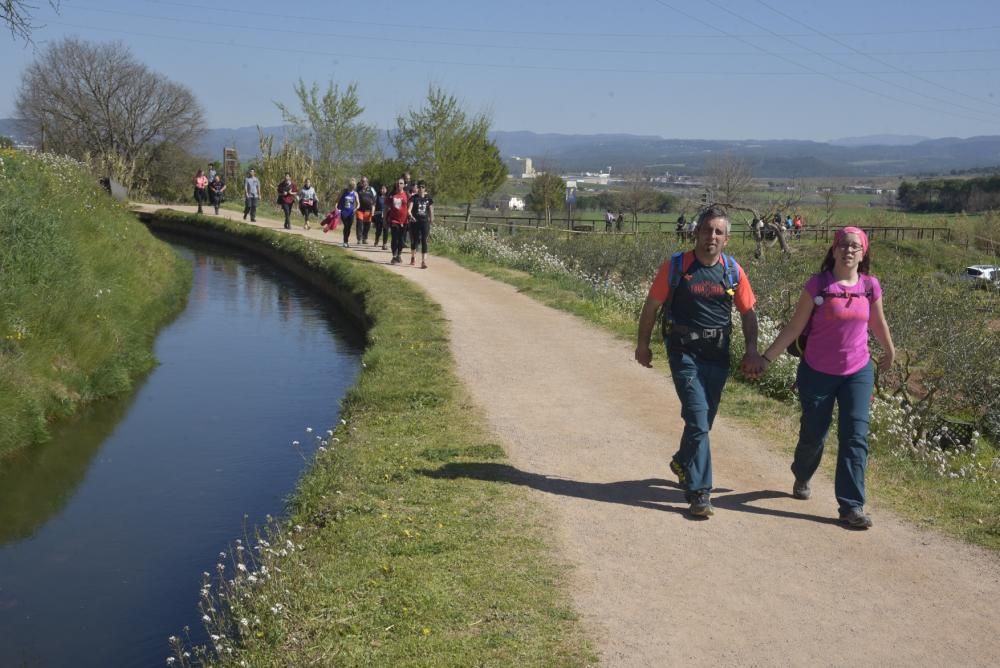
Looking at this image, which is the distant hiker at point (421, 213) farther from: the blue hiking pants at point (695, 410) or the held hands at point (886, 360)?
the held hands at point (886, 360)

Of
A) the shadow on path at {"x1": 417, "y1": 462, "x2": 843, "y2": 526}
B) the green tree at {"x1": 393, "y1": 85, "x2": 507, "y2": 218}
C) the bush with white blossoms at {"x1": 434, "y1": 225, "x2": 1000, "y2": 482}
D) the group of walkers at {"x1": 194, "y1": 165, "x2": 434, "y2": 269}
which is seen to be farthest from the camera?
the green tree at {"x1": 393, "y1": 85, "x2": 507, "y2": 218}

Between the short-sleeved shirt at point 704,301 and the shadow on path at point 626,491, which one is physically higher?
the short-sleeved shirt at point 704,301

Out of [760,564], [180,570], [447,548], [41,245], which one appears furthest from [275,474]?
[41,245]

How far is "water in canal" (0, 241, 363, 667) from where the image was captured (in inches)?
279

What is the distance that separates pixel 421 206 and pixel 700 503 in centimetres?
1406

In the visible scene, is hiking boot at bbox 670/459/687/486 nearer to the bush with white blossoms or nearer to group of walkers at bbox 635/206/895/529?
group of walkers at bbox 635/206/895/529

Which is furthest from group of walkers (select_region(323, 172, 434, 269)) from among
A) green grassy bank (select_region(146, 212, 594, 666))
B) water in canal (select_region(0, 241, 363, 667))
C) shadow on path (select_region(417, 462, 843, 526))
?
shadow on path (select_region(417, 462, 843, 526))

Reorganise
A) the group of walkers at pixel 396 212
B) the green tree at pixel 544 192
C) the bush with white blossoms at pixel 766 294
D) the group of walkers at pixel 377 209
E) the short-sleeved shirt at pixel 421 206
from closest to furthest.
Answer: the bush with white blossoms at pixel 766 294 < the short-sleeved shirt at pixel 421 206 < the group of walkers at pixel 396 212 < the group of walkers at pixel 377 209 < the green tree at pixel 544 192

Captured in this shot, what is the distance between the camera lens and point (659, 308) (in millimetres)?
7277

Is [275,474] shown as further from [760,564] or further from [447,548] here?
[760,564]

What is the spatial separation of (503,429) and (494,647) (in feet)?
13.4

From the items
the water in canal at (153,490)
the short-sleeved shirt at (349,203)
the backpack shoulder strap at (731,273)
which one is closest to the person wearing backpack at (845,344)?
the backpack shoulder strap at (731,273)

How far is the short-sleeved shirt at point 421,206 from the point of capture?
2017cm

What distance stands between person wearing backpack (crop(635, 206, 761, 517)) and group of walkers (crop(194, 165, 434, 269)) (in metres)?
13.7
